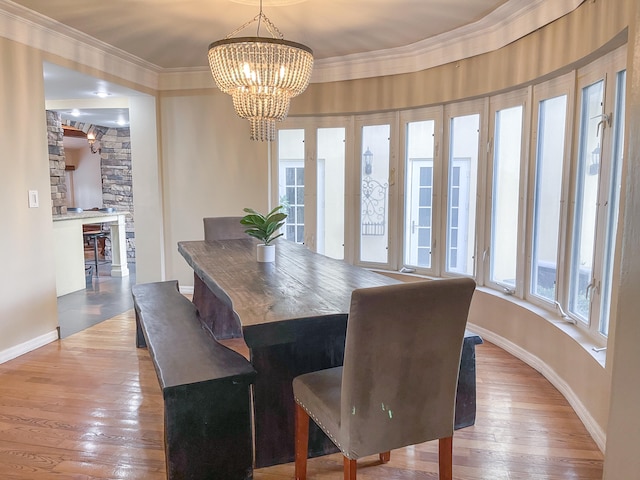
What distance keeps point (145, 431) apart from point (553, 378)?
2.41m

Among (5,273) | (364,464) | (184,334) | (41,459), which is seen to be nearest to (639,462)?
(364,464)

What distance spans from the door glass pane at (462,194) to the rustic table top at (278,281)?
4.91 ft

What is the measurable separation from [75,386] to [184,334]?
3.57ft

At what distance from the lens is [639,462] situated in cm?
64

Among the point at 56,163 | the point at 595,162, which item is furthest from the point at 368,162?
the point at 56,163

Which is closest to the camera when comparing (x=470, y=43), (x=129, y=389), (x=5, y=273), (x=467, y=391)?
(x=467, y=391)

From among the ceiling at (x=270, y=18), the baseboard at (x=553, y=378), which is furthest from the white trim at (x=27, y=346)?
the baseboard at (x=553, y=378)

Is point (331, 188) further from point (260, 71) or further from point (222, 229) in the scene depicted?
point (260, 71)

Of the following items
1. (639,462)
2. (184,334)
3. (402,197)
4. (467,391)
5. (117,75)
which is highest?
(117,75)

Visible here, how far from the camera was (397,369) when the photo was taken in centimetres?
157

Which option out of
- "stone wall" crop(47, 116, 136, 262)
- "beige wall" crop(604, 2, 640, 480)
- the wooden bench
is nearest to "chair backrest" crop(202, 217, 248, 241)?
the wooden bench

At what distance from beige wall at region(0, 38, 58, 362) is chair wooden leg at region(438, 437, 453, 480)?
3.08 meters

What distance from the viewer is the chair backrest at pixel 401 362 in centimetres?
147

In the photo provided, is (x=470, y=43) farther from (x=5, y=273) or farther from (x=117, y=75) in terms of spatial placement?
(x=5, y=273)
